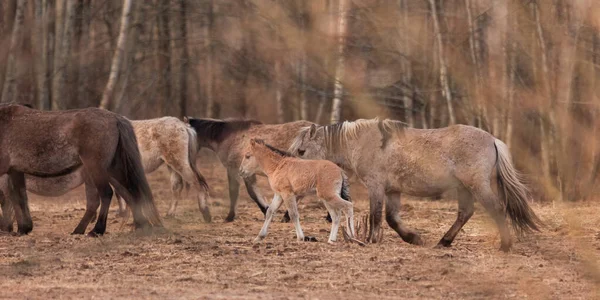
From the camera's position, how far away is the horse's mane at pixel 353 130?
11148mm

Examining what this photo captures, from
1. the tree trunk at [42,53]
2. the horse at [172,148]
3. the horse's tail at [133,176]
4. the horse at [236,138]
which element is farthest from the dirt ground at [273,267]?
the tree trunk at [42,53]

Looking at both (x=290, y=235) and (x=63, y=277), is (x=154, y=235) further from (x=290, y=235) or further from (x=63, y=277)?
(x=63, y=277)

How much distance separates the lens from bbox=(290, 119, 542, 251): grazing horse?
10234mm

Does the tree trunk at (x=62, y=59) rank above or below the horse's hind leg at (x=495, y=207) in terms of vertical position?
above

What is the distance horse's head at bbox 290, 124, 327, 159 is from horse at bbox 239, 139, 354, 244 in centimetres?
89

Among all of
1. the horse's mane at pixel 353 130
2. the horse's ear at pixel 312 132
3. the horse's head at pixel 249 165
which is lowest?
the horse's head at pixel 249 165

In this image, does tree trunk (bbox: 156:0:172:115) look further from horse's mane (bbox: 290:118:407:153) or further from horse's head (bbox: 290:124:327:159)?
horse's mane (bbox: 290:118:407:153)

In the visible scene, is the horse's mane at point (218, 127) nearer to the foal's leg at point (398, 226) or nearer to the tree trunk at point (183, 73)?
the foal's leg at point (398, 226)

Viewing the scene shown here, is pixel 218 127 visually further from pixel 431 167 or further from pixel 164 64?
pixel 164 64

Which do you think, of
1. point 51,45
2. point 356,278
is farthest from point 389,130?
point 51,45

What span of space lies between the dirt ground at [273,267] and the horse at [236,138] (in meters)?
2.13

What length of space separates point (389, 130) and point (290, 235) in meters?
2.14

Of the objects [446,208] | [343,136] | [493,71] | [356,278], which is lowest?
[446,208]

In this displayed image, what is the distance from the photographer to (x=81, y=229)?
12.0 meters
